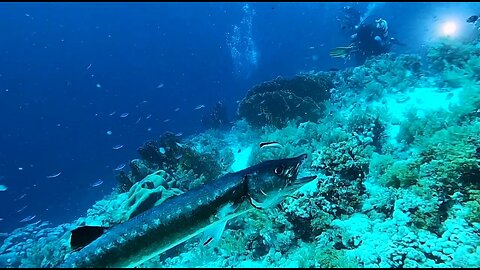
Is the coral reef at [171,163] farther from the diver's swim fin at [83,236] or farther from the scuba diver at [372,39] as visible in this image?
the scuba diver at [372,39]

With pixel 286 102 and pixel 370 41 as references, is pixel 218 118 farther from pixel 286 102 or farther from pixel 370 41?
pixel 370 41

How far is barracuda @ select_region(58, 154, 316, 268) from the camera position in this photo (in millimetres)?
2609

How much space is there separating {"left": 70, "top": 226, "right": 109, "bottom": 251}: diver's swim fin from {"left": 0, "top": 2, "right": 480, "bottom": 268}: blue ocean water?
32276mm

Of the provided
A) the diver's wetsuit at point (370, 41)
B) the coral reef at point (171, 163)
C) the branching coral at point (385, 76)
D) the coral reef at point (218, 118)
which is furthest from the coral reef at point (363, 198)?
the coral reef at point (218, 118)

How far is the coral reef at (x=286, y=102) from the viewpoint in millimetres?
12258

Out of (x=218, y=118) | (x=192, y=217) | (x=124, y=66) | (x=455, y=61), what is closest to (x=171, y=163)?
(x=192, y=217)

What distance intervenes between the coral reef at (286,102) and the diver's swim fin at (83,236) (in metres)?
9.90

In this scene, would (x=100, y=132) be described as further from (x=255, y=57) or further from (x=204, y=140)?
(x=204, y=140)

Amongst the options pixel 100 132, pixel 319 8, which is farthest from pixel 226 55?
pixel 100 132

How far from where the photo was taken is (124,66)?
104 m

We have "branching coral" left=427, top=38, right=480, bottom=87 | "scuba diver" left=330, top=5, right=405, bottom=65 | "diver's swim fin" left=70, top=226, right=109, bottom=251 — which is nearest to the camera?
"diver's swim fin" left=70, top=226, right=109, bottom=251

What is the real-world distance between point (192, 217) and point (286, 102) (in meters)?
10.4

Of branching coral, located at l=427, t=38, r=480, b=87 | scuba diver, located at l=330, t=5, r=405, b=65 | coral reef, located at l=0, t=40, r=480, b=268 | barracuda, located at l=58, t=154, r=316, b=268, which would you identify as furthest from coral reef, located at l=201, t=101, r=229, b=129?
barracuda, located at l=58, t=154, r=316, b=268

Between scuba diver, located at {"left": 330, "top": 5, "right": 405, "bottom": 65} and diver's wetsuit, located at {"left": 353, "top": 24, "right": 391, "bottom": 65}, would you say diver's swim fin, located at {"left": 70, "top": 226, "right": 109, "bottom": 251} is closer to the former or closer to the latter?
scuba diver, located at {"left": 330, "top": 5, "right": 405, "bottom": 65}
